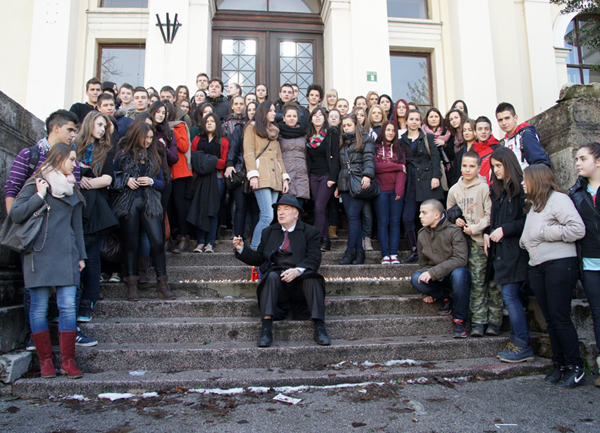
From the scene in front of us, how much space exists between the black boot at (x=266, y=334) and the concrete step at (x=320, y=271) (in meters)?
1.35

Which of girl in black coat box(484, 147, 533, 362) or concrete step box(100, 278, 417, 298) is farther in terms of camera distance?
concrete step box(100, 278, 417, 298)

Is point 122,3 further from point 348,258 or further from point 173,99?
point 348,258

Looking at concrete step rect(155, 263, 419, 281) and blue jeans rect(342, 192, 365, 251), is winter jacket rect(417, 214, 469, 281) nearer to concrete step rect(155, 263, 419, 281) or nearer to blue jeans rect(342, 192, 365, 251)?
concrete step rect(155, 263, 419, 281)

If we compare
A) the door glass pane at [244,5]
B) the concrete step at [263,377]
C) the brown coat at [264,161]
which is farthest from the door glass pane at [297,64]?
the concrete step at [263,377]

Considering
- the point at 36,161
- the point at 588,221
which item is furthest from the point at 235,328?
the point at 588,221

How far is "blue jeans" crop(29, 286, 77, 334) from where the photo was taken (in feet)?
12.0

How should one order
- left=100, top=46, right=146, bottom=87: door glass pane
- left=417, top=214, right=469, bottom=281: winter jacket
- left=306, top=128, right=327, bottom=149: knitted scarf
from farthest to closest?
left=100, top=46, right=146, bottom=87: door glass pane < left=306, top=128, right=327, bottom=149: knitted scarf < left=417, top=214, right=469, bottom=281: winter jacket

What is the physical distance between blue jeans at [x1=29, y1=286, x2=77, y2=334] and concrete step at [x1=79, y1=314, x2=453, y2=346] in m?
0.56

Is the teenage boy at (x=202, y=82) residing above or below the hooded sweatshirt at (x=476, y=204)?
above

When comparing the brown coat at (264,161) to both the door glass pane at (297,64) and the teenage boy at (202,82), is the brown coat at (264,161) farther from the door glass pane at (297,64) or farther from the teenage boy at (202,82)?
the door glass pane at (297,64)

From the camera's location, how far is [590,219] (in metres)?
3.72

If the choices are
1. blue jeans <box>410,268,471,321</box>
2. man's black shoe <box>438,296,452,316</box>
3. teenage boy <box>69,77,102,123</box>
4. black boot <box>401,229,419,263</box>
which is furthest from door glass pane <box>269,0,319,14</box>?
man's black shoe <box>438,296,452,316</box>

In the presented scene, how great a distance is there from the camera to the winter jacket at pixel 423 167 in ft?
19.7

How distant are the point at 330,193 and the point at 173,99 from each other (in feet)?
10.5
